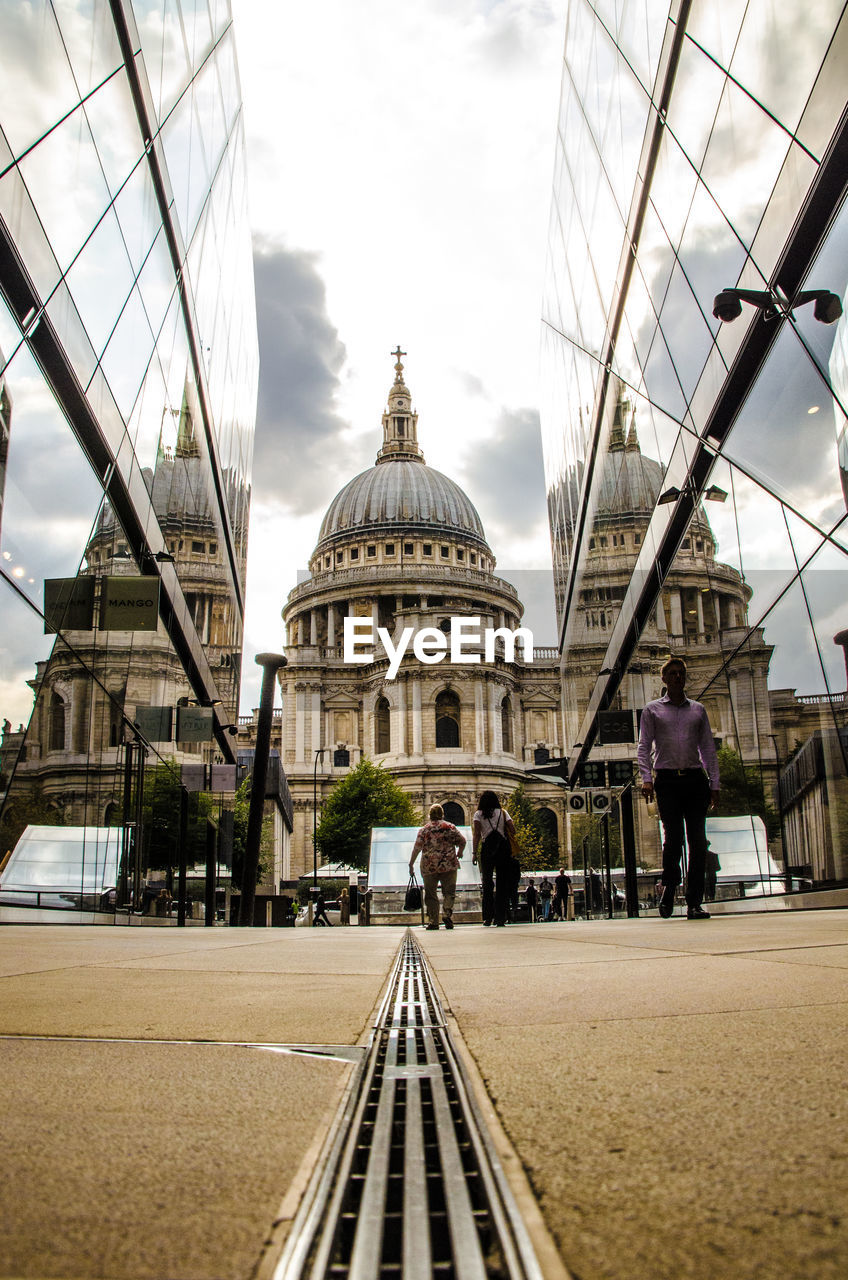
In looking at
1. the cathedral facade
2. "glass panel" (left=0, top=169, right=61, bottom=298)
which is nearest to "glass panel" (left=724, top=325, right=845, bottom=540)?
"glass panel" (left=0, top=169, right=61, bottom=298)

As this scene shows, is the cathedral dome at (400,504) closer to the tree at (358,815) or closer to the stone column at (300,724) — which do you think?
the stone column at (300,724)

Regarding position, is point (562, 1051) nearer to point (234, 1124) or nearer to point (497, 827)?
point (234, 1124)

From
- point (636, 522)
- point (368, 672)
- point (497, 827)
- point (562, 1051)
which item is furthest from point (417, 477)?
point (562, 1051)

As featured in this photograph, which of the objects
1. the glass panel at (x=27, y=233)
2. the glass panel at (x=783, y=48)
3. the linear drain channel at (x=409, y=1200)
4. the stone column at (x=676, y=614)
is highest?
the glass panel at (x=783, y=48)

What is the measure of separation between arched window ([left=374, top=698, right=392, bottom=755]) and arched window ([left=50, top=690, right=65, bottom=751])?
70875 millimetres

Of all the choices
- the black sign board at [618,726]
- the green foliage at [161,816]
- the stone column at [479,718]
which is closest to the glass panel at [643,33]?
the black sign board at [618,726]

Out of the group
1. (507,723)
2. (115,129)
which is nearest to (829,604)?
(115,129)

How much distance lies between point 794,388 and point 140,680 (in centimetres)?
1152

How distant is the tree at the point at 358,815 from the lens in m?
71.1

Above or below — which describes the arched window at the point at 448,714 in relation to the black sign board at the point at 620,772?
above

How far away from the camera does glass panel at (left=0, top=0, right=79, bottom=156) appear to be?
283 inches

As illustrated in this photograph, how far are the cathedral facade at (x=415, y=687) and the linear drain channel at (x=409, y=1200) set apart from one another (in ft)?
243

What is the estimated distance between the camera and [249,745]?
87938mm

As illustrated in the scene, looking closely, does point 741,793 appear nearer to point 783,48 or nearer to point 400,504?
point 783,48
